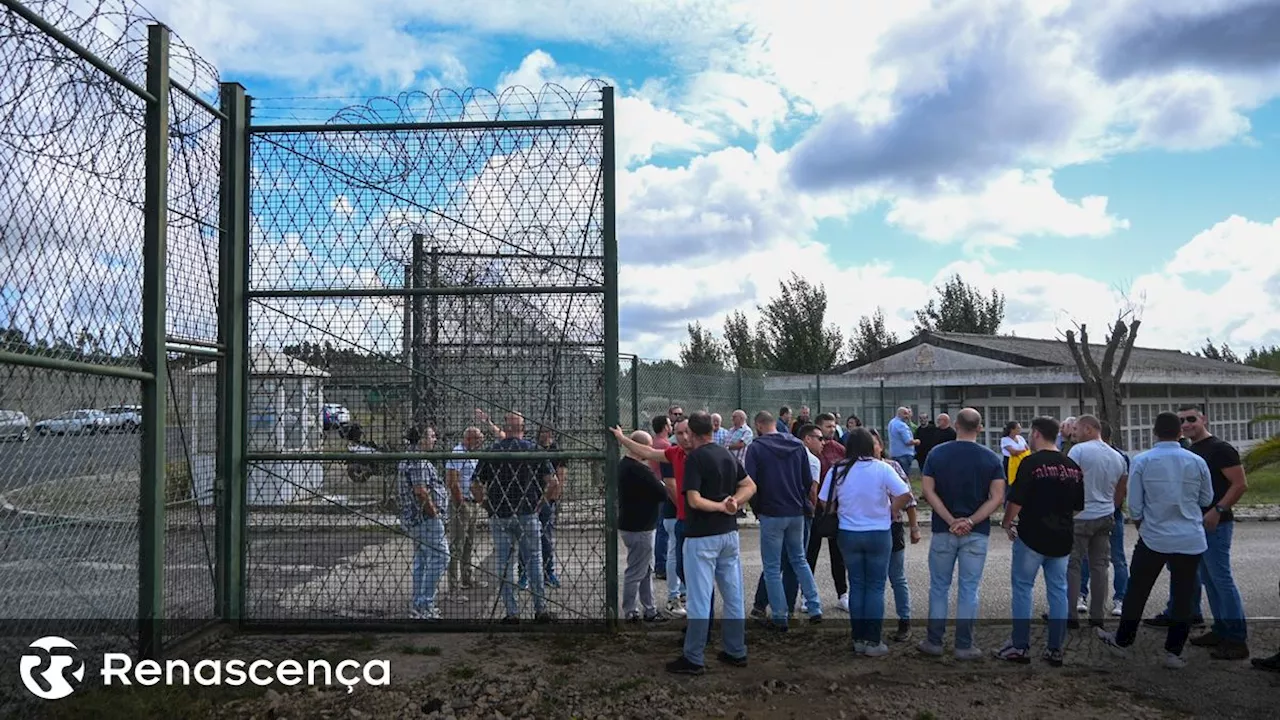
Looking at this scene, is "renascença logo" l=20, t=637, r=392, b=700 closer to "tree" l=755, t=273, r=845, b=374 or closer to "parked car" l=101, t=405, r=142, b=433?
"parked car" l=101, t=405, r=142, b=433

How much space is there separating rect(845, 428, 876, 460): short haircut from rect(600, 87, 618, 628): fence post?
1.71 m

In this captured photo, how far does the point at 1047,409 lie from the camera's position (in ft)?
66.3

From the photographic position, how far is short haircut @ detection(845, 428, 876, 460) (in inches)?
270

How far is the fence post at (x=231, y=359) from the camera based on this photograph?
6773mm

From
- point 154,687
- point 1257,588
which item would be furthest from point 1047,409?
point 154,687

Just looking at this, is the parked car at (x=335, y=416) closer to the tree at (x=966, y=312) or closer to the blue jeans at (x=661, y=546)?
the blue jeans at (x=661, y=546)

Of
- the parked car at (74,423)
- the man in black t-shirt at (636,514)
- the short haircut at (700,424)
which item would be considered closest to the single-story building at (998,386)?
the man in black t-shirt at (636,514)

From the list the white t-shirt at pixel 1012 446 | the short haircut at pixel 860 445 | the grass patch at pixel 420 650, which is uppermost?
the short haircut at pixel 860 445

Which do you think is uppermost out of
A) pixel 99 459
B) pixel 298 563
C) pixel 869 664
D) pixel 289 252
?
pixel 289 252

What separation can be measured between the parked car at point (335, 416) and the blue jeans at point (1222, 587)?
20.2ft

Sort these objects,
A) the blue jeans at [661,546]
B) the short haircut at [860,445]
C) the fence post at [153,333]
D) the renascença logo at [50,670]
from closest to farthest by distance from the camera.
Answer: the renascença logo at [50,670] → the fence post at [153,333] → the short haircut at [860,445] → the blue jeans at [661,546]

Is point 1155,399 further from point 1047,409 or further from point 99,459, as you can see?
point 99,459

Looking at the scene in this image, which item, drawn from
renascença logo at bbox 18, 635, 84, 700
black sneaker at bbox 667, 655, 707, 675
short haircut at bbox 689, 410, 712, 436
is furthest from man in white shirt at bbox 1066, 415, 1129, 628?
renascença logo at bbox 18, 635, 84, 700

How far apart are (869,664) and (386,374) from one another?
3936 mm
